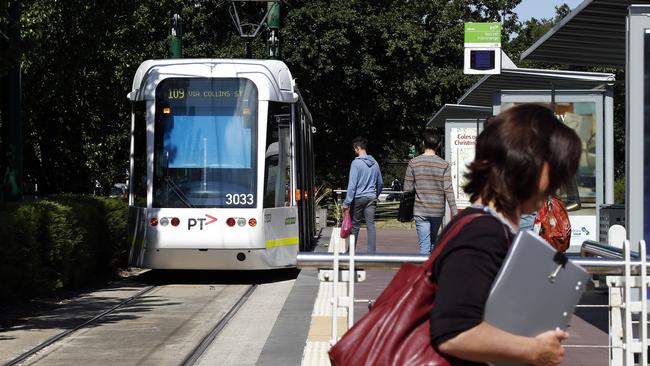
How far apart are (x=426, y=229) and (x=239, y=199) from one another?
3.59 meters

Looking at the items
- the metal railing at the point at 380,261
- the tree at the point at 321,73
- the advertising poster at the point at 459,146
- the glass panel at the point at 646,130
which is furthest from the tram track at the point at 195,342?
the advertising poster at the point at 459,146

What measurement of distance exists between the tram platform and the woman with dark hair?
1.91 metres

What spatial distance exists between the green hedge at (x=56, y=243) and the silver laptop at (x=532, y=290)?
1015 cm

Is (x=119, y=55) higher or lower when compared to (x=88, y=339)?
higher

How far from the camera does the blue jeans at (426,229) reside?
13414 mm

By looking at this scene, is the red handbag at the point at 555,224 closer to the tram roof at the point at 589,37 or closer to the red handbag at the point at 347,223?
the tram roof at the point at 589,37

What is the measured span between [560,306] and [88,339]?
8328 mm

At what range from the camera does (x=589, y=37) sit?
11234mm

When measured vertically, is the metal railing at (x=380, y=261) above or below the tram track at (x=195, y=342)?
above

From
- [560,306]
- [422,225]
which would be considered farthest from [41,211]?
[560,306]

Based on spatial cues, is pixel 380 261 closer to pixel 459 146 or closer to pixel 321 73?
pixel 459 146

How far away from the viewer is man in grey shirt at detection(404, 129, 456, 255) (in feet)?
43.8

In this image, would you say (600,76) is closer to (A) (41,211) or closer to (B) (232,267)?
(B) (232,267)

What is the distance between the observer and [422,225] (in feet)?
44.2
